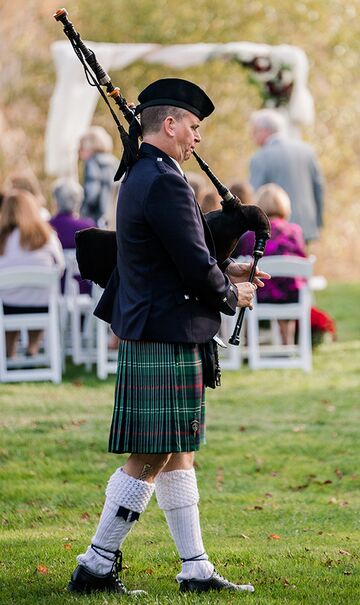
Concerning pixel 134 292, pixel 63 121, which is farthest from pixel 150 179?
pixel 63 121

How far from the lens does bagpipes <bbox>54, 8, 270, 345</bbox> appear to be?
4340mm

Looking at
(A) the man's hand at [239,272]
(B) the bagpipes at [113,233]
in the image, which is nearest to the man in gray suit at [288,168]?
(A) the man's hand at [239,272]

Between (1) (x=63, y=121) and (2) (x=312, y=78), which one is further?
(2) (x=312, y=78)

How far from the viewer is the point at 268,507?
20.4ft

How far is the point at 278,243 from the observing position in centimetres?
1043

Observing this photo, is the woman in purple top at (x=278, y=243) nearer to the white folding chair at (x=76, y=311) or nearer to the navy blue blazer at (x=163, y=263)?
the white folding chair at (x=76, y=311)

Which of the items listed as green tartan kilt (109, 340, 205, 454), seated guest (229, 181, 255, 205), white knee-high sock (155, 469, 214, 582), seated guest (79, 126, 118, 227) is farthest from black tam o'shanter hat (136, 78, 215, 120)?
seated guest (79, 126, 118, 227)

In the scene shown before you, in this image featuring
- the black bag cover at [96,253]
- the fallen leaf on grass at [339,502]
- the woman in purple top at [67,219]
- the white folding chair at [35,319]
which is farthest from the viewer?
the woman in purple top at [67,219]

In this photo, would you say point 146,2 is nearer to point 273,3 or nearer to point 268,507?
point 273,3

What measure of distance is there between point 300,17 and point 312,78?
38.8 inches

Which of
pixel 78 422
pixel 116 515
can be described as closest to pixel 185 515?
pixel 116 515

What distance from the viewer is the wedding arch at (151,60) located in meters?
14.0

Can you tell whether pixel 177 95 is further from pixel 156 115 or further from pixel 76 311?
pixel 76 311

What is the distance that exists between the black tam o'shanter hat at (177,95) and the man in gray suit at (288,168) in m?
7.53
